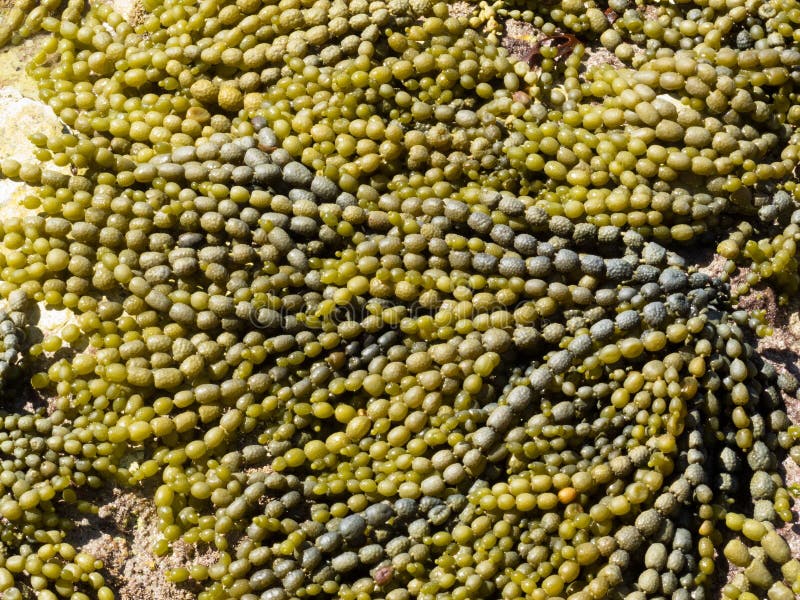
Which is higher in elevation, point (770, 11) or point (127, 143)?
point (770, 11)

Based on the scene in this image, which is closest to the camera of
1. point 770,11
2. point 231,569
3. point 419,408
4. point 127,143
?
point 231,569

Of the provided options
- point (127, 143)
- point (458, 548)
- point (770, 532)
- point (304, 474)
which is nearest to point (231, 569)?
point (304, 474)

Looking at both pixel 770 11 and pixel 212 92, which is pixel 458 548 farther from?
pixel 770 11

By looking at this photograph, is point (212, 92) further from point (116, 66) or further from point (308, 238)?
point (308, 238)

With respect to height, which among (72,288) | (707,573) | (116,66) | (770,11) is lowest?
(707,573)

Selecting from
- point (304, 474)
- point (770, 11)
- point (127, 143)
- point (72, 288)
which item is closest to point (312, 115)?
point (127, 143)

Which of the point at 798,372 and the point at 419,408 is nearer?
the point at 419,408

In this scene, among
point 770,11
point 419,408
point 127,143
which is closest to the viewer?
point 419,408

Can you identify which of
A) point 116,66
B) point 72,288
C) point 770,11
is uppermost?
point 770,11

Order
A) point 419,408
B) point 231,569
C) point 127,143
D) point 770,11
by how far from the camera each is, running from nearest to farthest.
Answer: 1. point 231,569
2. point 419,408
3. point 127,143
4. point 770,11
